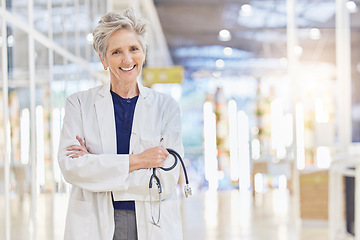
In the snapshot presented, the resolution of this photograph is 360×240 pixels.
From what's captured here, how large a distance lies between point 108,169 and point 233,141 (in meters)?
11.2

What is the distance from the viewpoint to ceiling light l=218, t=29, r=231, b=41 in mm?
12407

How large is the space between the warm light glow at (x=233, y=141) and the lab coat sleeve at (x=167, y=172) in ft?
35.8

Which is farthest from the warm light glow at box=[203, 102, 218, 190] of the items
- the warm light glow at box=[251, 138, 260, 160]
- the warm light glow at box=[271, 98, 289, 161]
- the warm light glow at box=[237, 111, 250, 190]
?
the warm light glow at box=[271, 98, 289, 161]

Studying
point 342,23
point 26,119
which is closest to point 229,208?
point 342,23

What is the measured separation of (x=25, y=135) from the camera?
3312mm

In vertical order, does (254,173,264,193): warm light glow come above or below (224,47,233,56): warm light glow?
below

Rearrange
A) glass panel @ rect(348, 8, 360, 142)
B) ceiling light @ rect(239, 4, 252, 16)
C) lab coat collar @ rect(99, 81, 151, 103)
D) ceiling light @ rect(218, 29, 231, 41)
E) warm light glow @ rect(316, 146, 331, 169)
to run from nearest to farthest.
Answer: lab coat collar @ rect(99, 81, 151, 103) < glass panel @ rect(348, 8, 360, 142) < warm light glow @ rect(316, 146, 331, 169) < ceiling light @ rect(239, 4, 252, 16) < ceiling light @ rect(218, 29, 231, 41)

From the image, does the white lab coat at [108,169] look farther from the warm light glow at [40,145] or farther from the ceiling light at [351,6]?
the ceiling light at [351,6]

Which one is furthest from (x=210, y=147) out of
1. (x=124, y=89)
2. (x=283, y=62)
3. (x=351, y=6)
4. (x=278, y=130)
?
(x=124, y=89)

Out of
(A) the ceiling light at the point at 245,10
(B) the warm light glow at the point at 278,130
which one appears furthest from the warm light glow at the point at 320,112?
(B) the warm light glow at the point at 278,130

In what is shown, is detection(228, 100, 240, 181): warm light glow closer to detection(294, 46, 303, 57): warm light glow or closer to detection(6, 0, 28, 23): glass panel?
detection(294, 46, 303, 57): warm light glow

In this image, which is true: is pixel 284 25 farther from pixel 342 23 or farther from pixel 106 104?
pixel 106 104

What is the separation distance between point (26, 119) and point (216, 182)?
10.2 meters

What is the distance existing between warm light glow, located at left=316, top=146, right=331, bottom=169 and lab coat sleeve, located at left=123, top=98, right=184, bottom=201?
243 inches
